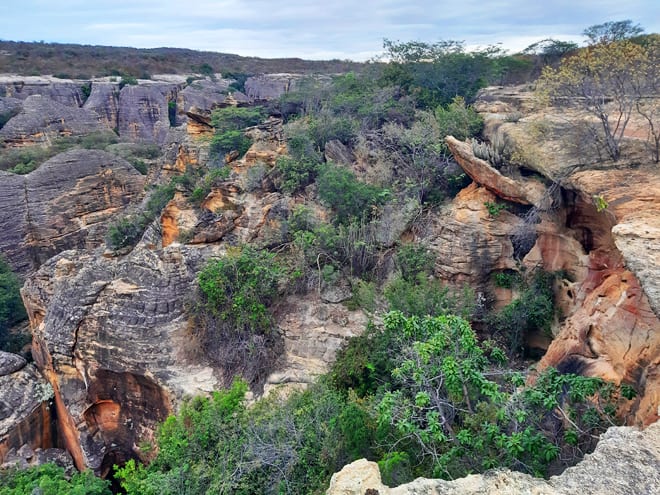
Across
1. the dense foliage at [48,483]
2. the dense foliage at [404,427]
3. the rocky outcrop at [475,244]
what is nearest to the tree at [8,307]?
the dense foliage at [48,483]

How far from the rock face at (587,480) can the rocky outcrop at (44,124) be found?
3296cm

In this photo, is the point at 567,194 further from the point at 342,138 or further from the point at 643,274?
the point at 342,138

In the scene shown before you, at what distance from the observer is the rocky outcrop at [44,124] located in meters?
28.5

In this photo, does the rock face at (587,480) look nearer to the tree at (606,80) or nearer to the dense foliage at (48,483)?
the dense foliage at (48,483)

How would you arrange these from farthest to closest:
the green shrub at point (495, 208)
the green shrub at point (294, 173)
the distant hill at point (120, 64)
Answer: the distant hill at point (120, 64) → the green shrub at point (294, 173) → the green shrub at point (495, 208)

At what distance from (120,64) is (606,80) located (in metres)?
63.7

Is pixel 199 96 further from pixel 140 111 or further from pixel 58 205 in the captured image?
pixel 58 205

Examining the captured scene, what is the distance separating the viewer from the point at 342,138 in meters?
14.4

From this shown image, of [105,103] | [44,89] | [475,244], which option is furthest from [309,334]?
[44,89]

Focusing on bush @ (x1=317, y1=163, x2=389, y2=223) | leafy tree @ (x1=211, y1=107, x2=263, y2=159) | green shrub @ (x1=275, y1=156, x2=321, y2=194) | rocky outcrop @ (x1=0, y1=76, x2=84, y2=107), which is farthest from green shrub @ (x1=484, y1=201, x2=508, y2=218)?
rocky outcrop @ (x1=0, y1=76, x2=84, y2=107)

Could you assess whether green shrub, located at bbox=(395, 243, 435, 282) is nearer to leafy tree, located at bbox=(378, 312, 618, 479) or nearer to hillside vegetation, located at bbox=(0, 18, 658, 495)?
hillside vegetation, located at bbox=(0, 18, 658, 495)

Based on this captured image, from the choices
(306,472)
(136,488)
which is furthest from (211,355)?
(306,472)

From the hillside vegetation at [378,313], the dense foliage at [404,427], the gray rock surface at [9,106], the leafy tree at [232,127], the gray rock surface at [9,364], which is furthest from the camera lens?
the gray rock surface at [9,106]

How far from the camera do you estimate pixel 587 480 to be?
349 centimetres
